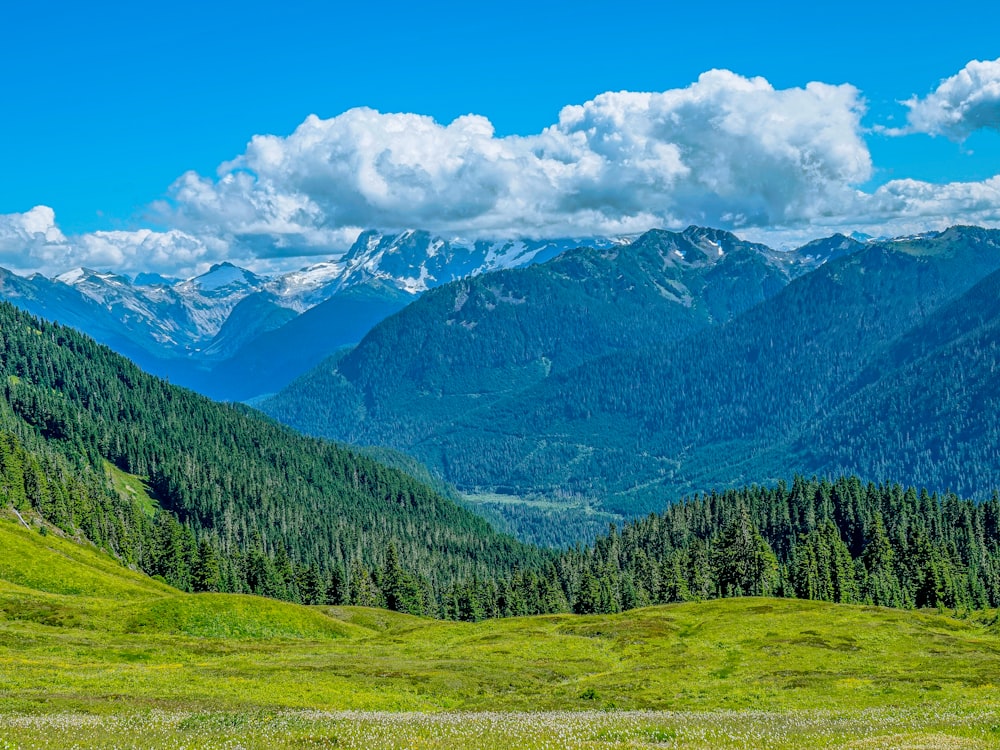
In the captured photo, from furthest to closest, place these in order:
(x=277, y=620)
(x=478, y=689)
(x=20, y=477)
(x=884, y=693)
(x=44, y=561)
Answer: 1. (x=20, y=477)
2. (x=44, y=561)
3. (x=277, y=620)
4. (x=478, y=689)
5. (x=884, y=693)

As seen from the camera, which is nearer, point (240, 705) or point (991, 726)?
point (991, 726)

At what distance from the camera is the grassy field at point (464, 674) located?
3822 cm

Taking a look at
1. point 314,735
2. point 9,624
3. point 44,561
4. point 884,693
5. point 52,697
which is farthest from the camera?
point 44,561

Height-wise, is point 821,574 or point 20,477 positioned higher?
point 20,477

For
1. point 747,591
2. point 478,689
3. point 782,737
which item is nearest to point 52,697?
point 478,689

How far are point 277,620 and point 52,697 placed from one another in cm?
6605

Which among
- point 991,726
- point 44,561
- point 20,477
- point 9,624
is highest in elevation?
point 20,477

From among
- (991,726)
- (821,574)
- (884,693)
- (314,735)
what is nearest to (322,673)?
(314,735)

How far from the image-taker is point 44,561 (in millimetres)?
133625

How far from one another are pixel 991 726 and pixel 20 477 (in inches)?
7720

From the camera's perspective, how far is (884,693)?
64.1 metres

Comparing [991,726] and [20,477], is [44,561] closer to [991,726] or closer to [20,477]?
[20,477]

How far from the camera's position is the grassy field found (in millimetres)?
38219

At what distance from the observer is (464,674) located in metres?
75.9
